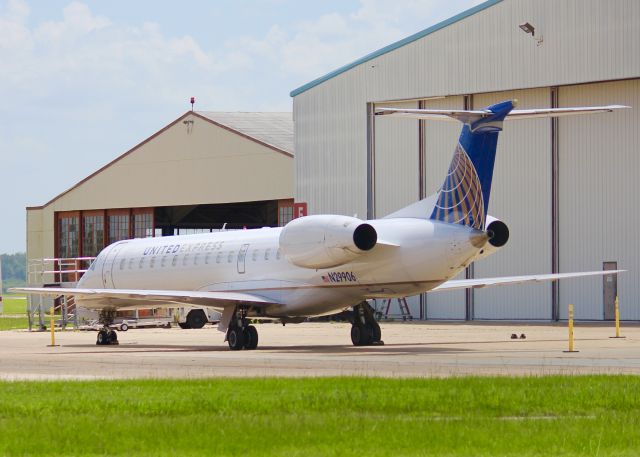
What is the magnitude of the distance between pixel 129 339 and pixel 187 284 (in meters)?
7.66

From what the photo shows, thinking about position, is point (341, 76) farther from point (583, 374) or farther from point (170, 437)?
point (170, 437)

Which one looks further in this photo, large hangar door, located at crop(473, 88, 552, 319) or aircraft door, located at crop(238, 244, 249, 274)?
large hangar door, located at crop(473, 88, 552, 319)

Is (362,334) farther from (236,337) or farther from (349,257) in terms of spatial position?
(349,257)

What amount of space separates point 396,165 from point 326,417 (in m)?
38.0

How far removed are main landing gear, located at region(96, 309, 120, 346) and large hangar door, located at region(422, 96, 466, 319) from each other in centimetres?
1714

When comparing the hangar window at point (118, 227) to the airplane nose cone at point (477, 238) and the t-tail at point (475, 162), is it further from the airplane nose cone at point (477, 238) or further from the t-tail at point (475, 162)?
the airplane nose cone at point (477, 238)

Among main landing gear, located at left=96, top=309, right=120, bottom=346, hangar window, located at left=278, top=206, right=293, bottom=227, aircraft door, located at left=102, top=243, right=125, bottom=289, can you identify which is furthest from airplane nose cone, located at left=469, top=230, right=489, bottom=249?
hangar window, located at left=278, top=206, right=293, bottom=227

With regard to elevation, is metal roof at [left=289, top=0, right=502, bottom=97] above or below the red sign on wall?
above

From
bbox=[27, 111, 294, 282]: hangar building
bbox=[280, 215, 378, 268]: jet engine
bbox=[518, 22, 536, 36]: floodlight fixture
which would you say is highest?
bbox=[518, 22, 536, 36]: floodlight fixture

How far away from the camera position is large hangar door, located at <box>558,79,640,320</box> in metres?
43.8

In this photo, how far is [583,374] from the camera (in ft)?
59.1

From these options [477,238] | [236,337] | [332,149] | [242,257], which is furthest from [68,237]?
[477,238]

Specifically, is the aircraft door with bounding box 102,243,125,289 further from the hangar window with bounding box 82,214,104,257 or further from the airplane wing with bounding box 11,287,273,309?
the hangar window with bounding box 82,214,104,257

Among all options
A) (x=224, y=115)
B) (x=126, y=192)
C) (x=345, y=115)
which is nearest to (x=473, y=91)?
(x=345, y=115)
